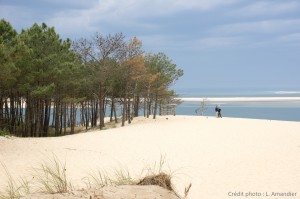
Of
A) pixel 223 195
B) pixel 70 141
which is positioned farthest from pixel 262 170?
pixel 70 141

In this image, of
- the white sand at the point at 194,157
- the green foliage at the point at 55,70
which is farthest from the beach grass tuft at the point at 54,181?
the green foliage at the point at 55,70

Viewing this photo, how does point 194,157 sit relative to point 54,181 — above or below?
below

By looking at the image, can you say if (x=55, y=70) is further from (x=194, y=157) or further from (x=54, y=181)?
(x=54, y=181)

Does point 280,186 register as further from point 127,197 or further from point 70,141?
point 70,141

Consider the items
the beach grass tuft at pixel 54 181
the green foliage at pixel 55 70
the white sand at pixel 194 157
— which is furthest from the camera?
the green foliage at pixel 55 70

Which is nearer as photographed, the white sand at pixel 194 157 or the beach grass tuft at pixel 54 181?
the beach grass tuft at pixel 54 181

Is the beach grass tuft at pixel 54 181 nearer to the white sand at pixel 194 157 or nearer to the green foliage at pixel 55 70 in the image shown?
the white sand at pixel 194 157

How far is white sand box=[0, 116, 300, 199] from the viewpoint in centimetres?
1240

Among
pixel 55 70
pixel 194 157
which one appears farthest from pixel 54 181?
pixel 55 70

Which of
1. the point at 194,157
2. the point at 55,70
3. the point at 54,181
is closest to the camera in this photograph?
the point at 54,181

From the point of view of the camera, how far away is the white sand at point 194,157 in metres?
12.4

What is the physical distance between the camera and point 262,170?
14.7 metres

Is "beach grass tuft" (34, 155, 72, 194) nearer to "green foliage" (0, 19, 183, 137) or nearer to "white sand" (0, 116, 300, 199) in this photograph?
"white sand" (0, 116, 300, 199)

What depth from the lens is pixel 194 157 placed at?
18.0m
